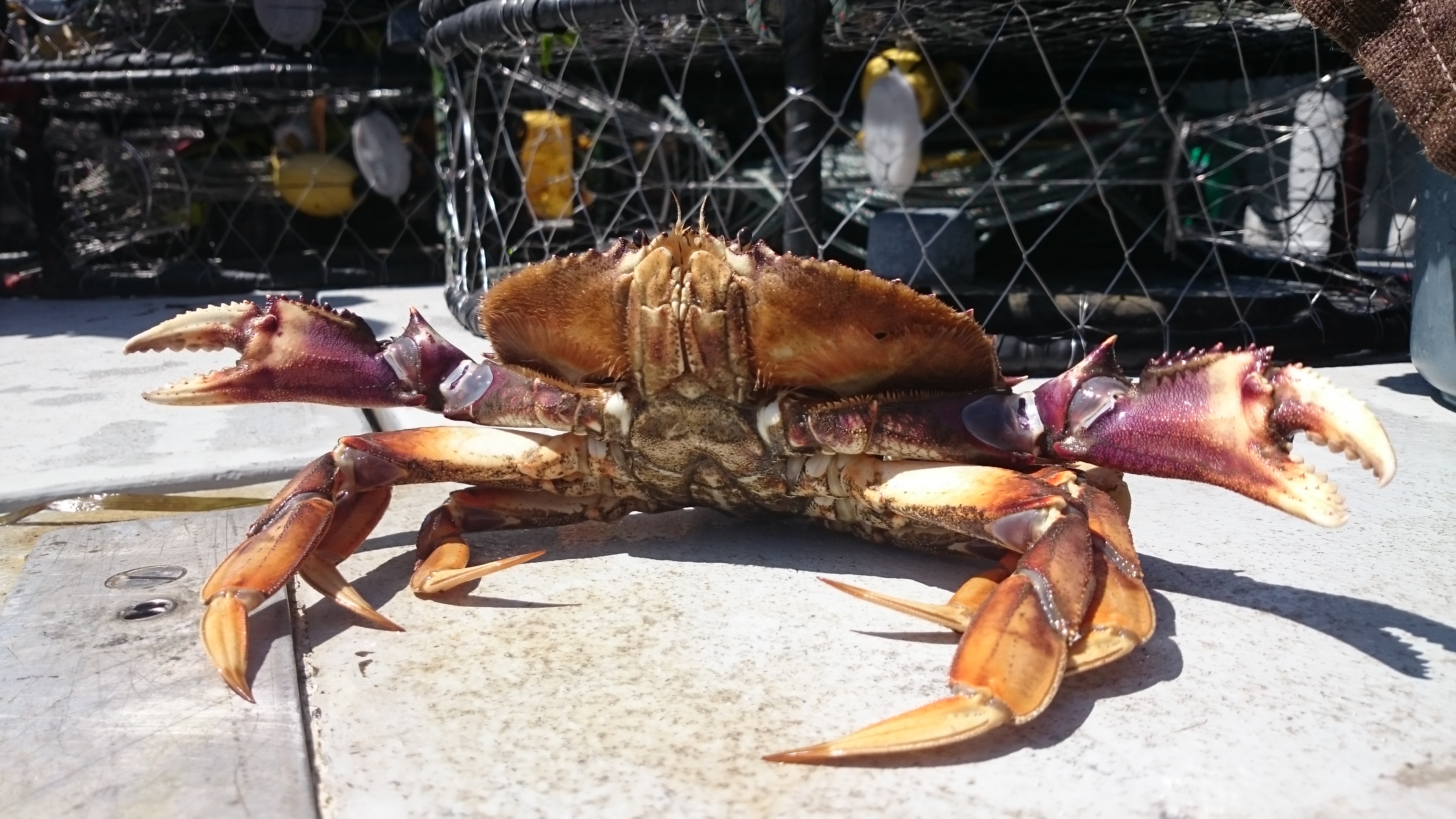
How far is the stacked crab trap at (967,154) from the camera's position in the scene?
3.13 meters

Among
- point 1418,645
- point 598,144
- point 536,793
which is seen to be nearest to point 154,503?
point 536,793

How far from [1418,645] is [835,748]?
0.79 m

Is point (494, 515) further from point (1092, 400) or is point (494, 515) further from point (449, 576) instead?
point (1092, 400)

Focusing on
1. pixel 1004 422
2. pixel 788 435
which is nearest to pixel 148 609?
pixel 788 435

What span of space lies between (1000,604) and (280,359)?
3.69 feet

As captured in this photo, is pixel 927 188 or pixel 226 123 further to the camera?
pixel 226 123

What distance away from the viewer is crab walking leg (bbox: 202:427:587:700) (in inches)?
60.4

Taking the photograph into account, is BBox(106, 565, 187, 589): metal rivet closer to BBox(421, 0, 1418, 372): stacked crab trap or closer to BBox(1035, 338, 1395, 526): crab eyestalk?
BBox(1035, 338, 1395, 526): crab eyestalk

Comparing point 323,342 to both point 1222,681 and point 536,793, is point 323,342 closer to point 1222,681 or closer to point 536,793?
point 536,793

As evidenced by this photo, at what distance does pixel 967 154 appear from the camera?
4.23 metres

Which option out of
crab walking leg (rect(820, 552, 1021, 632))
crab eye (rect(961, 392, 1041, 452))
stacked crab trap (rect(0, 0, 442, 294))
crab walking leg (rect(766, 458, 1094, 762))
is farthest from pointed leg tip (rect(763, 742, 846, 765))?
stacked crab trap (rect(0, 0, 442, 294))

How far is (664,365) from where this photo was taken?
5.25 ft

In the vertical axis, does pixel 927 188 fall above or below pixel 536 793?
above

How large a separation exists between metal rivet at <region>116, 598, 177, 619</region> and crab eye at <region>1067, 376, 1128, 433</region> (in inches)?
49.6
